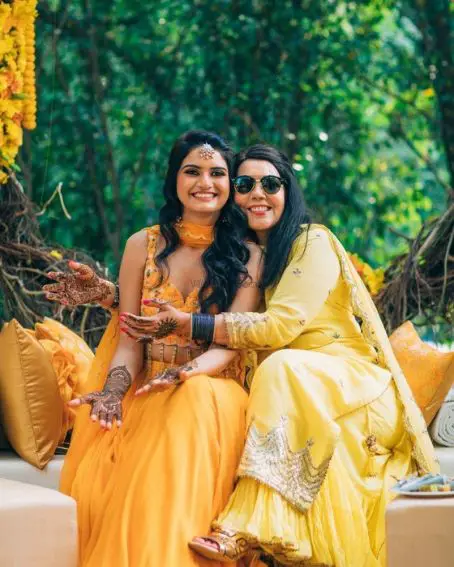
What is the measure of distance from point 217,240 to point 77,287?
515mm

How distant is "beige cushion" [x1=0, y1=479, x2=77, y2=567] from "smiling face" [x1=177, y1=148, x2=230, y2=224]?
1.35 metres

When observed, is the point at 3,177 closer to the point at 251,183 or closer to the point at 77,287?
the point at 77,287

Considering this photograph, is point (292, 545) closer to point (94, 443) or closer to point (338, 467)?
point (338, 467)

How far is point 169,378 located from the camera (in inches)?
159

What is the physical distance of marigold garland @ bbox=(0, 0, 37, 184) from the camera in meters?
Result: 5.32

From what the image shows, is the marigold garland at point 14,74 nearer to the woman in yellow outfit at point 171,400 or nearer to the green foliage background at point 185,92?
the woman in yellow outfit at point 171,400

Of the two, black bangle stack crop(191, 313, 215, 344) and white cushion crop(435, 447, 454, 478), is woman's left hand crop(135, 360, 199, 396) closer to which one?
black bangle stack crop(191, 313, 215, 344)

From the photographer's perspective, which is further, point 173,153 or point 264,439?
point 173,153

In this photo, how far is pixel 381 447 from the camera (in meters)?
4.19

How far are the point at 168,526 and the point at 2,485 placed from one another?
19.4 inches

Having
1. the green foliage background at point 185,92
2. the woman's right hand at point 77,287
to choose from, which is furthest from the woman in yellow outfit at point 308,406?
the green foliage background at point 185,92

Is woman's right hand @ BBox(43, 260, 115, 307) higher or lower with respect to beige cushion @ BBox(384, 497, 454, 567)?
higher

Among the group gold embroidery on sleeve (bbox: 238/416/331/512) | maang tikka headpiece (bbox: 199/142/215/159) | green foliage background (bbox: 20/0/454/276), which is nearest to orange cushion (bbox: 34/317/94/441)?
maang tikka headpiece (bbox: 199/142/215/159)

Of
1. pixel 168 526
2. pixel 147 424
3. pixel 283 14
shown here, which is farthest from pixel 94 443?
pixel 283 14
